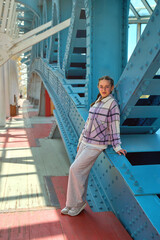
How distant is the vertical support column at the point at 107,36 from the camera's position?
532 centimetres

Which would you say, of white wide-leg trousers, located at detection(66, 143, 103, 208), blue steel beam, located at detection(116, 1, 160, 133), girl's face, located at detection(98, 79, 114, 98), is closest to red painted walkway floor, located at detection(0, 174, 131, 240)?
white wide-leg trousers, located at detection(66, 143, 103, 208)

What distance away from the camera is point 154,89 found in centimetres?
382

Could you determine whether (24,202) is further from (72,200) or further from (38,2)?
(38,2)

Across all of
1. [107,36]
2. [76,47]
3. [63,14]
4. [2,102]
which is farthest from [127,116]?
[2,102]

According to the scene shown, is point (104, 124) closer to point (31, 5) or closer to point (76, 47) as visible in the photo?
point (76, 47)

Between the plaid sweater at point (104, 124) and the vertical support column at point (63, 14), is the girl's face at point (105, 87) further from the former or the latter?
the vertical support column at point (63, 14)

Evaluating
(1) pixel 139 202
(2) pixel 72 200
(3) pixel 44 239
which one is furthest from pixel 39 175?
(1) pixel 139 202

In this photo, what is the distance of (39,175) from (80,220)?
2671 millimetres

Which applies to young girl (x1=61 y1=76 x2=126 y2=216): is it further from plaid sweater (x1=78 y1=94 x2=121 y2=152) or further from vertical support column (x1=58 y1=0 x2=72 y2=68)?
vertical support column (x1=58 y1=0 x2=72 y2=68)

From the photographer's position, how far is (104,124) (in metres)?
3.61

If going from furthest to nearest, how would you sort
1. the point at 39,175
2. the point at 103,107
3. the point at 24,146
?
the point at 24,146 → the point at 39,175 → the point at 103,107

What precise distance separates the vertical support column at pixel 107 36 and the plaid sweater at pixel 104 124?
6.92ft

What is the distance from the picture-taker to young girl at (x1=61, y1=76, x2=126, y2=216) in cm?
359

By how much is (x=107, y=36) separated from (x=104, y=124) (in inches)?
100
